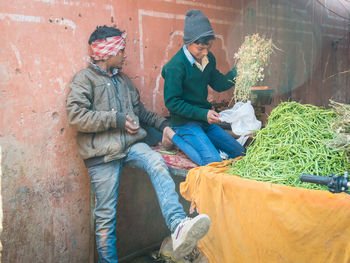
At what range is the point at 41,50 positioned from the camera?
353 cm

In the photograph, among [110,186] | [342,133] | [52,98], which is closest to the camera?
[342,133]

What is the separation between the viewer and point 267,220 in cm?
253

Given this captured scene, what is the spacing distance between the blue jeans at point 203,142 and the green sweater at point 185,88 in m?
0.12

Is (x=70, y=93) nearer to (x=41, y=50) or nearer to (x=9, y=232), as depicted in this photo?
(x=41, y=50)

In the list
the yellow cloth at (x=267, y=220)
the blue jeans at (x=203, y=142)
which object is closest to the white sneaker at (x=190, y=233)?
the yellow cloth at (x=267, y=220)

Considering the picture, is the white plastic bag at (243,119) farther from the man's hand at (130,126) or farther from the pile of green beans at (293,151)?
the man's hand at (130,126)

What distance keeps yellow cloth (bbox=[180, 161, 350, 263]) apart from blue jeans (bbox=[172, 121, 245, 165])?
0.44 meters

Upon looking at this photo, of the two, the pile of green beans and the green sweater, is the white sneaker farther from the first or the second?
the green sweater

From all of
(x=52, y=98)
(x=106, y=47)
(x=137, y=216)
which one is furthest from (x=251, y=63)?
(x=137, y=216)

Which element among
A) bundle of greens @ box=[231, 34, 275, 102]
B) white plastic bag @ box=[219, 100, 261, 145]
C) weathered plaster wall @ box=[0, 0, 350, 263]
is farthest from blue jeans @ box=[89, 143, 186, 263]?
bundle of greens @ box=[231, 34, 275, 102]

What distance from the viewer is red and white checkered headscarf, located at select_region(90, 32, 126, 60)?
3.63m

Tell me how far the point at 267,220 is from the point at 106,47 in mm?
2249

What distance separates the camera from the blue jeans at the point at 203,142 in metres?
3.55

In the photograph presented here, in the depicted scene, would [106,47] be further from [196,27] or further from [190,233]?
[190,233]
